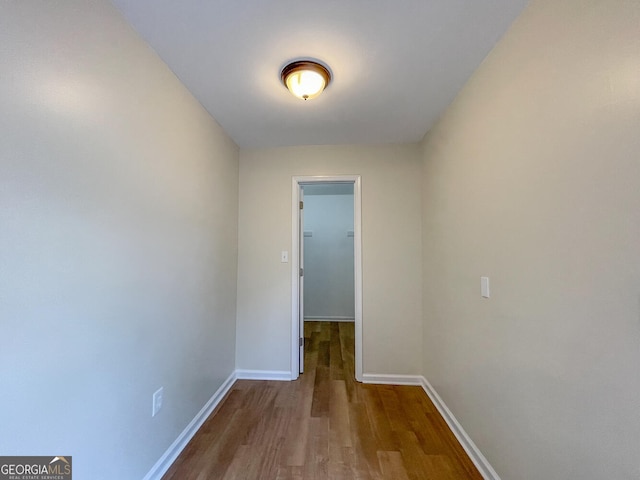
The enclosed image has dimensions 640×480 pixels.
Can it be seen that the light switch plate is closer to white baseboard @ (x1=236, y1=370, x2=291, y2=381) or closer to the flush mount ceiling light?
the flush mount ceiling light

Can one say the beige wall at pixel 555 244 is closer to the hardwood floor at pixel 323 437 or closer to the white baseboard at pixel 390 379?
the hardwood floor at pixel 323 437

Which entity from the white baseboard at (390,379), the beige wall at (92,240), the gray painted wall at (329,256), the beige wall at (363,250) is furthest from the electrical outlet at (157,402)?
the gray painted wall at (329,256)

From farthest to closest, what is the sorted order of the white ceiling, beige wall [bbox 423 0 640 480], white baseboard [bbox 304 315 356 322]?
1. white baseboard [bbox 304 315 356 322]
2. the white ceiling
3. beige wall [bbox 423 0 640 480]

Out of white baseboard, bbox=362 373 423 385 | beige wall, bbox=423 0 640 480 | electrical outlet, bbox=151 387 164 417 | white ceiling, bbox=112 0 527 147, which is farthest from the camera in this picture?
white baseboard, bbox=362 373 423 385

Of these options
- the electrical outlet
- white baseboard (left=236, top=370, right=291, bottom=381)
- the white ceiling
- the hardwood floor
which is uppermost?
the white ceiling

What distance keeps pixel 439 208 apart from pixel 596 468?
1714mm

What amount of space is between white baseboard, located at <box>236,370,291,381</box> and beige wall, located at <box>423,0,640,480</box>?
164 cm

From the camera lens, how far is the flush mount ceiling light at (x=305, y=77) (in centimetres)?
156

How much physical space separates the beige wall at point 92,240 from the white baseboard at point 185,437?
61 millimetres

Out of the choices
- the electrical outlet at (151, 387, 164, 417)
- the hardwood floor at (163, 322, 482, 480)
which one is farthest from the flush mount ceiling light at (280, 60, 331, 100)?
the hardwood floor at (163, 322, 482, 480)

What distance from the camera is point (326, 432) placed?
1.95 m

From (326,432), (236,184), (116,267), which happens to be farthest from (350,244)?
(116,267)

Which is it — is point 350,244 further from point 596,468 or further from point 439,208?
point 596,468

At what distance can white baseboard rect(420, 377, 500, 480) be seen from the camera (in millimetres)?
1509
